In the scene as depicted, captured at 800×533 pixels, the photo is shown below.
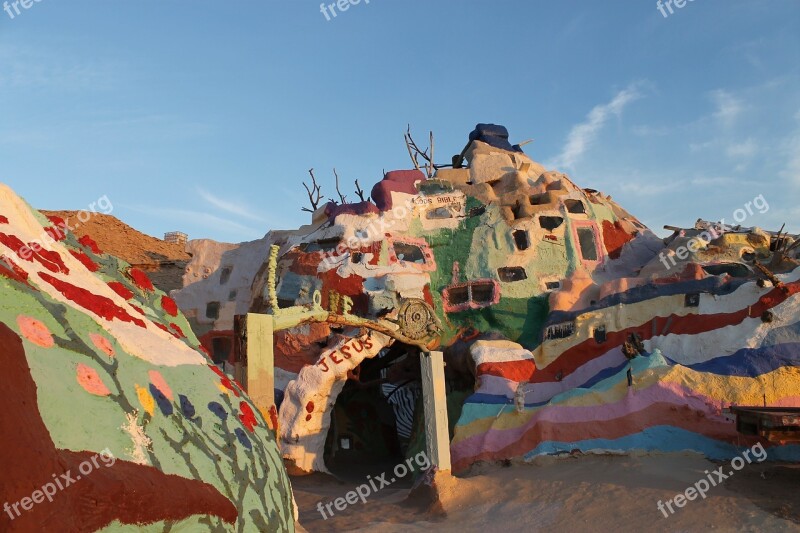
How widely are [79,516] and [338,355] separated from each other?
13907 millimetres

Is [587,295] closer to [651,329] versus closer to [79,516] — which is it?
[651,329]

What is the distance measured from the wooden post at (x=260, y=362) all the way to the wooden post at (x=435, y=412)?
527 centimetres

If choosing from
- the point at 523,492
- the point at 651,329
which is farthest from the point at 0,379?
the point at 651,329

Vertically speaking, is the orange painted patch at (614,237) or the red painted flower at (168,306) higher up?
the orange painted patch at (614,237)

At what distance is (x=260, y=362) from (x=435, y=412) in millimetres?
5509

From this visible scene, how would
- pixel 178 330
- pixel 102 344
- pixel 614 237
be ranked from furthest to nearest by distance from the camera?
pixel 614 237 → pixel 178 330 → pixel 102 344

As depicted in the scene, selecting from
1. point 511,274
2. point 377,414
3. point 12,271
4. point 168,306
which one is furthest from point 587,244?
point 12,271

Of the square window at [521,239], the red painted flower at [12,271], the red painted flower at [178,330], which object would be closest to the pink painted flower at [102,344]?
the red painted flower at [12,271]

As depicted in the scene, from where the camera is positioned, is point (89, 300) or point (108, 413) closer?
point (108, 413)

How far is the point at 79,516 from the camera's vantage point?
3223 millimetres

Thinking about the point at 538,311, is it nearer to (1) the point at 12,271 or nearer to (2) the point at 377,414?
(2) the point at 377,414

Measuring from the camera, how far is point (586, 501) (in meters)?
11.8

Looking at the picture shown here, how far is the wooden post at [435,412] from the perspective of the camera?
13.6m

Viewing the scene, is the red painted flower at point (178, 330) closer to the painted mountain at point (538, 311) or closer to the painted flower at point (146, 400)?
the painted flower at point (146, 400)
